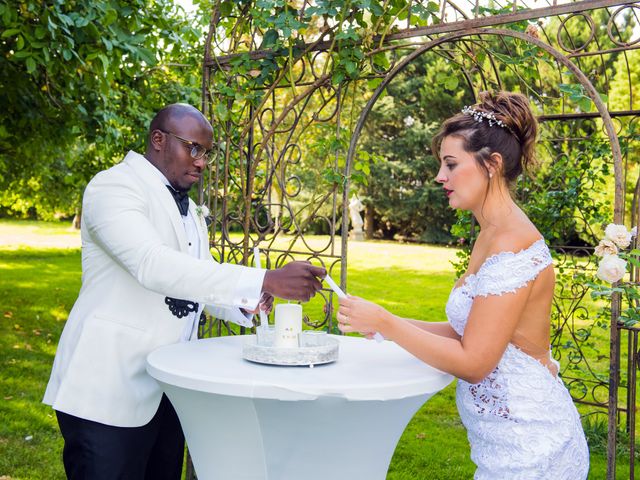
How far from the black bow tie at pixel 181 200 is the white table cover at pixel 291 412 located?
1.92 ft

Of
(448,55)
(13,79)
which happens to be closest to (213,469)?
(448,55)

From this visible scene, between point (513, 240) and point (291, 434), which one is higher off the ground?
point (513, 240)

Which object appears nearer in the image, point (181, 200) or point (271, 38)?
point (181, 200)

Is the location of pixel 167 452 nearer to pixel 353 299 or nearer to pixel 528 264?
pixel 353 299

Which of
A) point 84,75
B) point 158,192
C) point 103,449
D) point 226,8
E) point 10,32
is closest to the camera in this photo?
point 103,449

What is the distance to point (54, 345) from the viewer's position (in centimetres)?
688

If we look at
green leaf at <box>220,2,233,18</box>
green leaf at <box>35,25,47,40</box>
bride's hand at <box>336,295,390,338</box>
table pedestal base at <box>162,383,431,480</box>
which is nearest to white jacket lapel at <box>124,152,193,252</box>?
table pedestal base at <box>162,383,431,480</box>

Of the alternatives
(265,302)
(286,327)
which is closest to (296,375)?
(286,327)

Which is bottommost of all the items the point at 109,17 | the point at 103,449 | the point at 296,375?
the point at 103,449

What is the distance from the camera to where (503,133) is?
6.69ft

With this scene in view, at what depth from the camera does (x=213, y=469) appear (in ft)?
6.85

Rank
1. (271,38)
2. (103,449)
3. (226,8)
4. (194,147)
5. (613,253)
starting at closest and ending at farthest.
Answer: (103,449), (194,147), (613,253), (271,38), (226,8)

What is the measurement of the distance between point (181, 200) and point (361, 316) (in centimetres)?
93

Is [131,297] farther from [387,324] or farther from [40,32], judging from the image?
[40,32]
